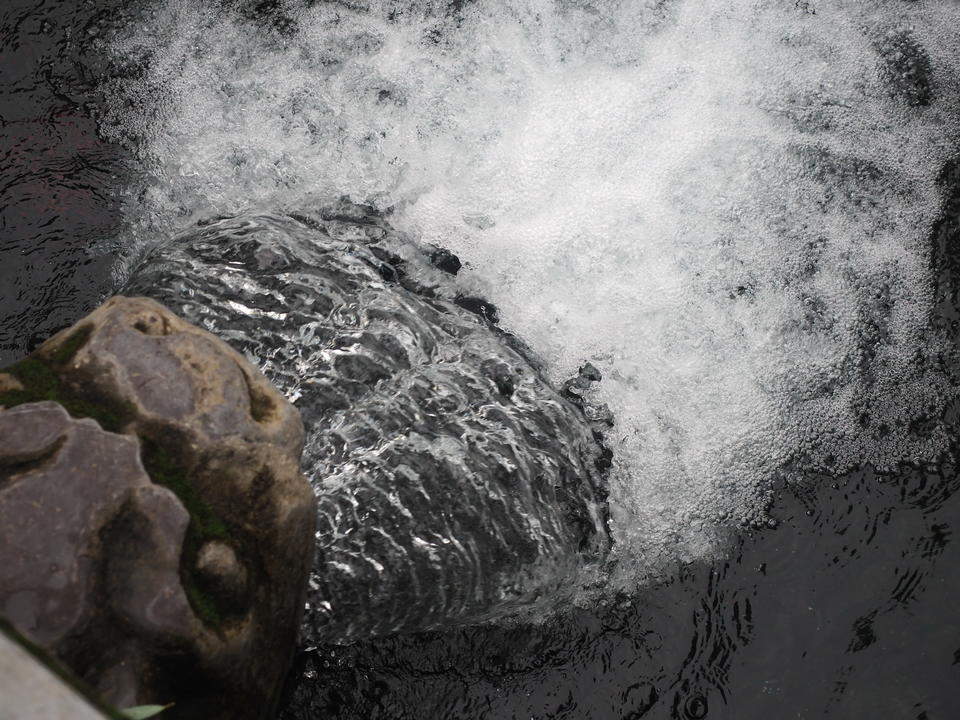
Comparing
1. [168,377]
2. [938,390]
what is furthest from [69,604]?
[938,390]

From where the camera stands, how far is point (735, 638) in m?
3.63

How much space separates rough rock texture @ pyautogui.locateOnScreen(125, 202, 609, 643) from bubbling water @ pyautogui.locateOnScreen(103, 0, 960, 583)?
1.18 feet

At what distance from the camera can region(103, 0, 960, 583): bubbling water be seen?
4082 millimetres

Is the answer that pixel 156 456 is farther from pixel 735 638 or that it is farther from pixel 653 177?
pixel 653 177

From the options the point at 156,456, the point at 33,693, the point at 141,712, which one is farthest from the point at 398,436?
the point at 33,693

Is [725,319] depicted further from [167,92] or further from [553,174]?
[167,92]

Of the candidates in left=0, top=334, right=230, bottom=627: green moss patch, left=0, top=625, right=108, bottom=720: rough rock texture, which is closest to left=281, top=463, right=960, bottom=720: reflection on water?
left=0, top=334, right=230, bottom=627: green moss patch

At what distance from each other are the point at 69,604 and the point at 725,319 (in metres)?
3.29

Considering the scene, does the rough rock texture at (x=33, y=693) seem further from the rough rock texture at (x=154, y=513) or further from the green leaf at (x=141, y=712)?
the rough rock texture at (x=154, y=513)

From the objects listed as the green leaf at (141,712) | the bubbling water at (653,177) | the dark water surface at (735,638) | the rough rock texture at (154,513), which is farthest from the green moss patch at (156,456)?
the bubbling water at (653,177)

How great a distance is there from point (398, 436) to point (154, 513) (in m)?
1.31

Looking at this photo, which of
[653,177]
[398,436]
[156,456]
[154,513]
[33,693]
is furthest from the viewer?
[653,177]

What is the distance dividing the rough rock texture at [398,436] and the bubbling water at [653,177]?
359mm

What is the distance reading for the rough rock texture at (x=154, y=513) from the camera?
2277 millimetres
